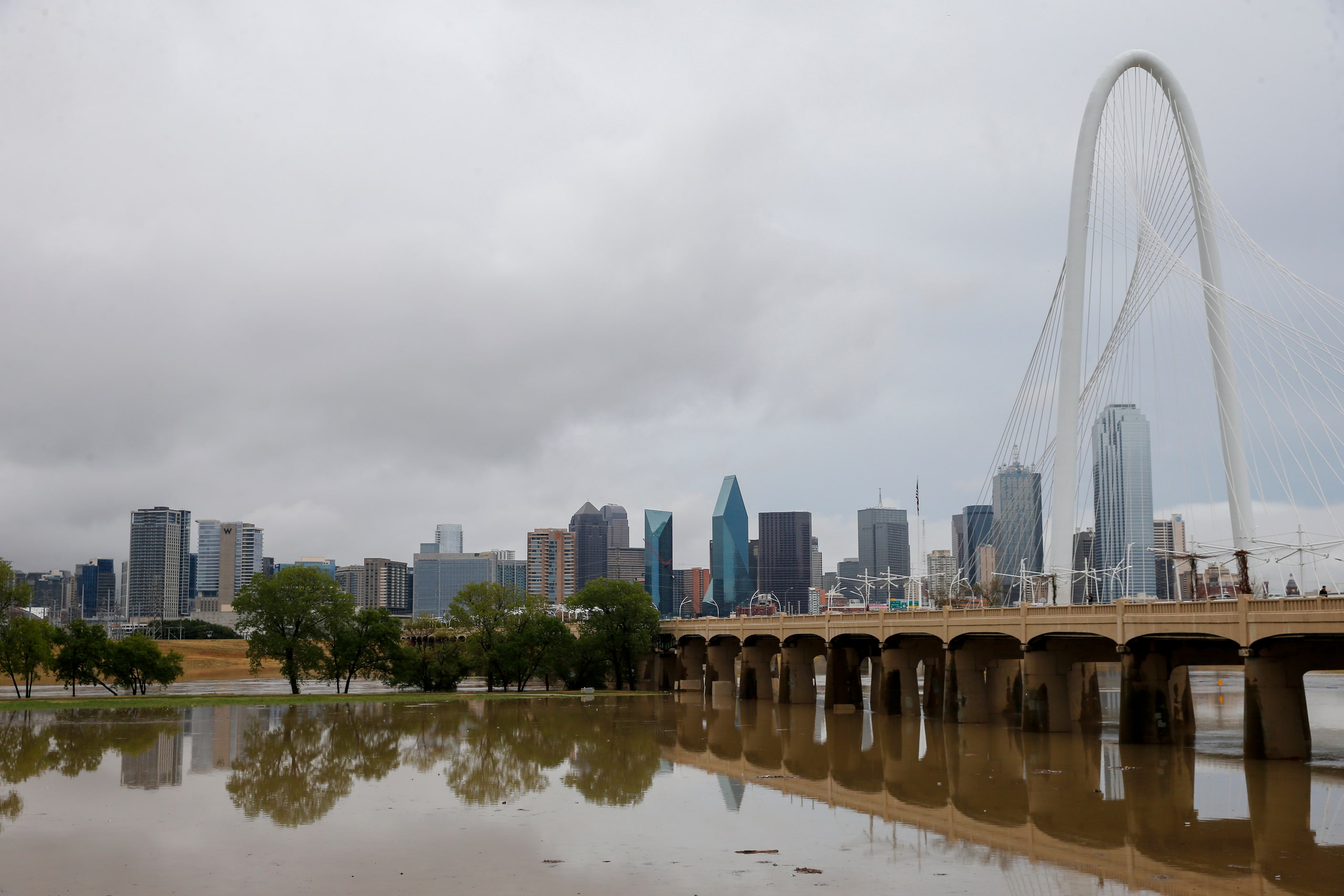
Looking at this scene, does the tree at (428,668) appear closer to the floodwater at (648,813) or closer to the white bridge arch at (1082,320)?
the floodwater at (648,813)

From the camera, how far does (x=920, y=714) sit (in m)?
72.9

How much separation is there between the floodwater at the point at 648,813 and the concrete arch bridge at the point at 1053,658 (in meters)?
2.24

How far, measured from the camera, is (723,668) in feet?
316

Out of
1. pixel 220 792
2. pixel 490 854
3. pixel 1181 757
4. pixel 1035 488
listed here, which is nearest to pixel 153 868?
pixel 490 854

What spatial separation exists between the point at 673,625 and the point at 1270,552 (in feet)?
193

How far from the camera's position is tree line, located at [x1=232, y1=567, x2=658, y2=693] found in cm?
8594

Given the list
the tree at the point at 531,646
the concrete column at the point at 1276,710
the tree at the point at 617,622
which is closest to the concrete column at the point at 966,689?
the concrete column at the point at 1276,710

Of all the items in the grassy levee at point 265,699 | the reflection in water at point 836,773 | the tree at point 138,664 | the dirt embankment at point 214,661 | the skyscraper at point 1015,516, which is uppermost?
the skyscraper at point 1015,516

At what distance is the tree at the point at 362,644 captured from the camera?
88938 millimetres

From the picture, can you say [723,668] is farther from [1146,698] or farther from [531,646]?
[1146,698]

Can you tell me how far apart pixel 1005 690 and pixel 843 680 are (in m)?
15.8

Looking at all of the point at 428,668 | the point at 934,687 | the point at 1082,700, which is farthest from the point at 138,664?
the point at 1082,700

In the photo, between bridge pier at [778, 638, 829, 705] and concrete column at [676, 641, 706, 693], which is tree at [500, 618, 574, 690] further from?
bridge pier at [778, 638, 829, 705]

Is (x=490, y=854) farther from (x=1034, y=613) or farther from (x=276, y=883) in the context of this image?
(x=1034, y=613)
